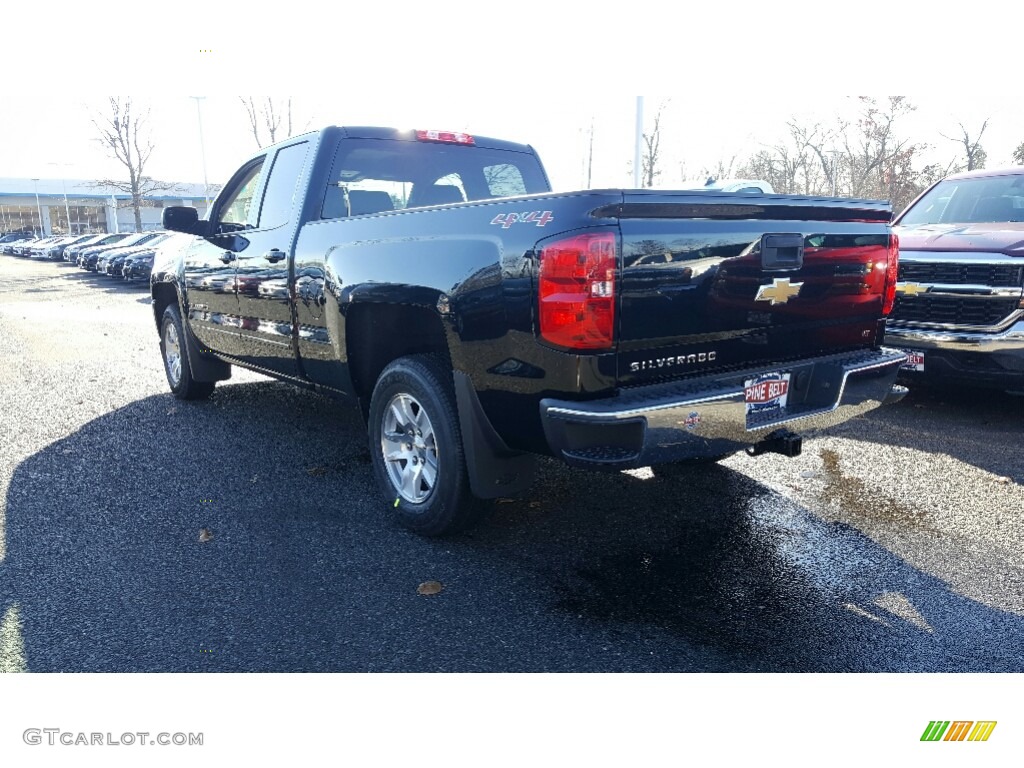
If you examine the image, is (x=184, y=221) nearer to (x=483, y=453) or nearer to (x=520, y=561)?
(x=483, y=453)

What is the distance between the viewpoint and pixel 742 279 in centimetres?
308

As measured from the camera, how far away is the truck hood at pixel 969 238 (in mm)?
5277

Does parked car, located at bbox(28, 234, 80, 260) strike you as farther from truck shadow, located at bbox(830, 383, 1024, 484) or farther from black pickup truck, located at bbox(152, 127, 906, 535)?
truck shadow, located at bbox(830, 383, 1024, 484)

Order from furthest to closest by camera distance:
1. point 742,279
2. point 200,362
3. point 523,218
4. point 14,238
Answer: point 14,238 < point 200,362 < point 742,279 < point 523,218

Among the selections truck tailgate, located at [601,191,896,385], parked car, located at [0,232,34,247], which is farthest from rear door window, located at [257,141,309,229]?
parked car, located at [0,232,34,247]

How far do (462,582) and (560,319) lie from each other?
1.21 metres

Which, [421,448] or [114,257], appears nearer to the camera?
[421,448]

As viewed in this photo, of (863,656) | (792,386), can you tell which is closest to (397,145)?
(792,386)

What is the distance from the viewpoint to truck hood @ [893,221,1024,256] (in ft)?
17.3

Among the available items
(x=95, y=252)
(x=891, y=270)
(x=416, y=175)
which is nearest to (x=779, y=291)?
(x=891, y=270)

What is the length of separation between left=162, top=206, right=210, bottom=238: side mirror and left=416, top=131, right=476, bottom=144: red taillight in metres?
1.67

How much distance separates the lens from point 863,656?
2594 millimetres

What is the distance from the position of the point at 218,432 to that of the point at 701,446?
3805 mm

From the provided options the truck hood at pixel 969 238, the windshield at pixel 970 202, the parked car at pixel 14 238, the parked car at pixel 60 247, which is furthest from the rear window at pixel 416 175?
the parked car at pixel 14 238
